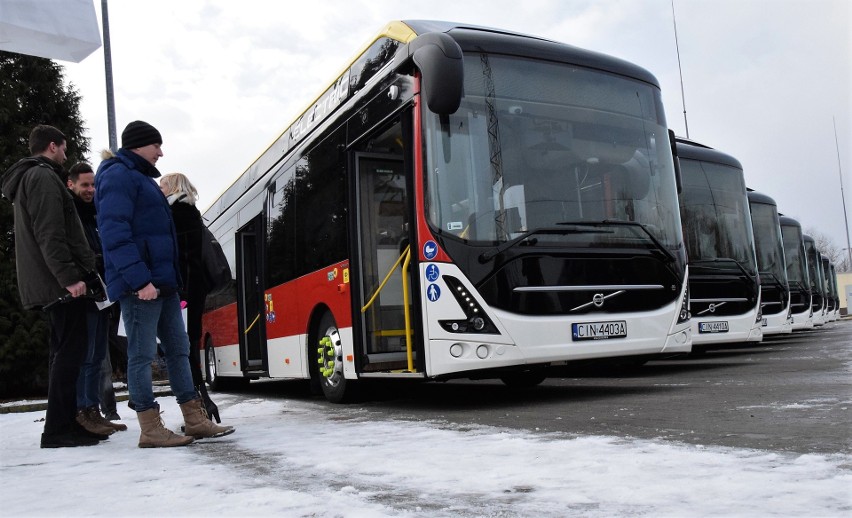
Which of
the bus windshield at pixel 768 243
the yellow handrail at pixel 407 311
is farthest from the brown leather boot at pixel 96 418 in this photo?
the bus windshield at pixel 768 243

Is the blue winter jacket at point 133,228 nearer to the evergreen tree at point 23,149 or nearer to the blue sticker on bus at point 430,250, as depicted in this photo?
the blue sticker on bus at point 430,250

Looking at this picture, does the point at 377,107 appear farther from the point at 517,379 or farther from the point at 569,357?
the point at 517,379

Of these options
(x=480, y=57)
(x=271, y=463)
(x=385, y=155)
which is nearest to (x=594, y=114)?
(x=480, y=57)

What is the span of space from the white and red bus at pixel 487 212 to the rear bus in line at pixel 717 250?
4463mm

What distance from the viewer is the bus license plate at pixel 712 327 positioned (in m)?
11.4

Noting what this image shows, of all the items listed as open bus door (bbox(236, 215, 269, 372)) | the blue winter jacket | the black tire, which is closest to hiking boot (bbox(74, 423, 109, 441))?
the blue winter jacket

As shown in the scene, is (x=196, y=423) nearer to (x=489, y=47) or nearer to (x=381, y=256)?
(x=381, y=256)

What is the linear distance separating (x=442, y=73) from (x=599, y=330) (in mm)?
2454

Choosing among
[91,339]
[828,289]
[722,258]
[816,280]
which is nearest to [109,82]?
[91,339]

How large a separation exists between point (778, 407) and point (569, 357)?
1.70 meters

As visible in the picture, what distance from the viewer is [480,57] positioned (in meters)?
6.69

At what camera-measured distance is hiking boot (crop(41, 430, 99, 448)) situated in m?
5.14

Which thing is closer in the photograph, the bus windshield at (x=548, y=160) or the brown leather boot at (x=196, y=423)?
the brown leather boot at (x=196, y=423)

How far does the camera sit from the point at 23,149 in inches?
597
